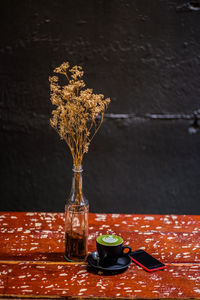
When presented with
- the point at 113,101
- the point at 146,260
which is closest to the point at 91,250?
the point at 146,260

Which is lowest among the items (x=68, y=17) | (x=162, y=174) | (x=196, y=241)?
(x=162, y=174)

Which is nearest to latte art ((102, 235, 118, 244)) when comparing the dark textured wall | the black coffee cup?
the black coffee cup

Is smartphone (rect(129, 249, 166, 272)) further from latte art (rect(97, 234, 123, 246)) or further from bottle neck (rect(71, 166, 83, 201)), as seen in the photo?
bottle neck (rect(71, 166, 83, 201))

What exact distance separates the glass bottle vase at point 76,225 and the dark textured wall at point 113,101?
1.34m

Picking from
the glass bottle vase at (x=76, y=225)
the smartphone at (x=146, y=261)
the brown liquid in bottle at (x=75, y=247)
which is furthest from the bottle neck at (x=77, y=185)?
the smartphone at (x=146, y=261)

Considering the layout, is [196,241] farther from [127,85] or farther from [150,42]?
[150,42]

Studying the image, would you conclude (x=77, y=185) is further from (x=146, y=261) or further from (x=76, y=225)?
(x=146, y=261)

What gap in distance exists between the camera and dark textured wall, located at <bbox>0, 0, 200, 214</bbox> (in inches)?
95.3

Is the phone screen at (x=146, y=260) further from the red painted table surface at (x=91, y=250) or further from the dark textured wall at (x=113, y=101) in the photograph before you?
the dark textured wall at (x=113, y=101)

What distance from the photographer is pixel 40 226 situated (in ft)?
4.92

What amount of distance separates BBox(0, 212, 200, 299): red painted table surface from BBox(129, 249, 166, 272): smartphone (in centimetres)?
2

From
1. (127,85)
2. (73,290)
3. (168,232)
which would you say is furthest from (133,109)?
(73,290)

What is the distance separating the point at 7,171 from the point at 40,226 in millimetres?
1178

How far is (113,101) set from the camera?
251 centimetres
